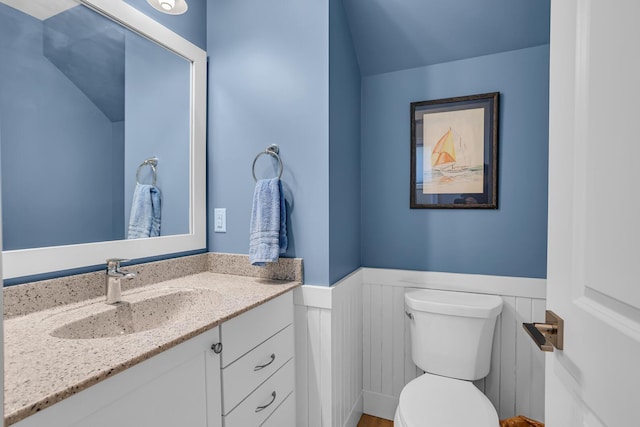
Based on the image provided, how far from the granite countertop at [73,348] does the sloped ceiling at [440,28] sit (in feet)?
4.72

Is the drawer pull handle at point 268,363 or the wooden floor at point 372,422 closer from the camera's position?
the drawer pull handle at point 268,363

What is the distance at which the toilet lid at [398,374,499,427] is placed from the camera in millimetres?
→ 1162

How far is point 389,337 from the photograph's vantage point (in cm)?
185

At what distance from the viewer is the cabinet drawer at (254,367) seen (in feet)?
3.41

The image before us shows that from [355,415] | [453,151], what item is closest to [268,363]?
[355,415]

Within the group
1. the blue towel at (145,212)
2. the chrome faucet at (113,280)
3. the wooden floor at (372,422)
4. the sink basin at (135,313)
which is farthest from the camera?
the wooden floor at (372,422)

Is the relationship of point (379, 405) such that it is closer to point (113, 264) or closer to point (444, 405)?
point (444, 405)

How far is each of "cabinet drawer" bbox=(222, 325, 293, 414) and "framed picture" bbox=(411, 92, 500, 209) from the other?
1030 mm

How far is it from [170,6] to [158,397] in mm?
1497

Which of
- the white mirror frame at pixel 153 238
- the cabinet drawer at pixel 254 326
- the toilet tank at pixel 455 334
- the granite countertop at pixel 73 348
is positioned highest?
the white mirror frame at pixel 153 238

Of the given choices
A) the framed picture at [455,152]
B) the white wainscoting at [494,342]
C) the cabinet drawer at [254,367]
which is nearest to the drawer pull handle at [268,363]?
the cabinet drawer at [254,367]

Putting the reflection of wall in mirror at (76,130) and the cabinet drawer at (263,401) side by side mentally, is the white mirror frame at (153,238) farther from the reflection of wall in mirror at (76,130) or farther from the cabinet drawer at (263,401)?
the cabinet drawer at (263,401)

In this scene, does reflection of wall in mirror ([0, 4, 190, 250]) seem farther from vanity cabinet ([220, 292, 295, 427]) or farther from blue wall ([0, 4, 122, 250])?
vanity cabinet ([220, 292, 295, 427])

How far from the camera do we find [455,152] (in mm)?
1720
